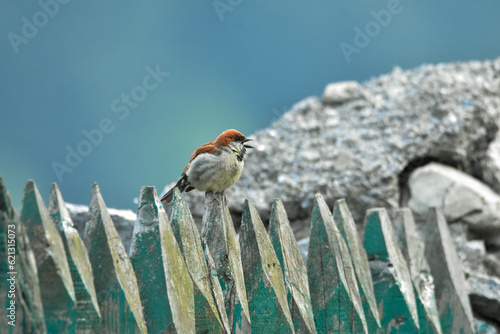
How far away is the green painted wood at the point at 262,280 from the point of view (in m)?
2.46

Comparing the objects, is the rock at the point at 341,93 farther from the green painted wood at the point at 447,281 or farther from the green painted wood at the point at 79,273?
the green painted wood at the point at 79,273

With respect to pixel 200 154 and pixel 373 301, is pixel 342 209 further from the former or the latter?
pixel 200 154

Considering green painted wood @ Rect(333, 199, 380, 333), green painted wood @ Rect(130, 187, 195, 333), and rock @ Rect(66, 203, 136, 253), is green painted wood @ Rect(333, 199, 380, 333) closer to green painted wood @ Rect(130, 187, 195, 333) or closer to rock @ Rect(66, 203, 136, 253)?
green painted wood @ Rect(130, 187, 195, 333)

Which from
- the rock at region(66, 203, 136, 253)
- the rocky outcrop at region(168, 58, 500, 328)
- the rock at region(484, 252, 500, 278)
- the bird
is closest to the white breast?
the bird

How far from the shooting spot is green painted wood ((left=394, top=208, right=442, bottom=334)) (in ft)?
10.6

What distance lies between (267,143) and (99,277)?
147 inches

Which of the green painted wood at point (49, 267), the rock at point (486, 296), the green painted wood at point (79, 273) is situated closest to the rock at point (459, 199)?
the rock at point (486, 296)

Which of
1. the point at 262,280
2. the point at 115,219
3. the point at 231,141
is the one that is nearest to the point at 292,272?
the point at 262,280

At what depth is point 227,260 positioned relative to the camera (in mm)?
2434

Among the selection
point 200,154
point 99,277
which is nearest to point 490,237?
point 200,154

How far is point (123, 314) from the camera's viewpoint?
79.5 inches

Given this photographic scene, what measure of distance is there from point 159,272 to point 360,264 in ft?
4.34

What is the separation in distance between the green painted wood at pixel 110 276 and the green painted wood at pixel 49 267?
15 cm

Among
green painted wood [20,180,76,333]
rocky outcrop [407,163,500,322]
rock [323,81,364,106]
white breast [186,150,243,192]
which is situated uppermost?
rock [323,81,364,106]
